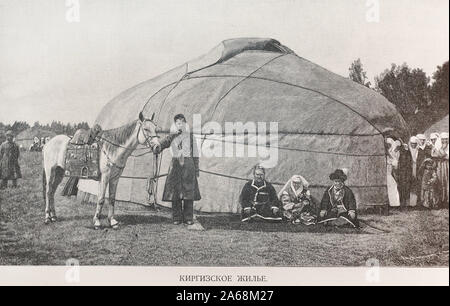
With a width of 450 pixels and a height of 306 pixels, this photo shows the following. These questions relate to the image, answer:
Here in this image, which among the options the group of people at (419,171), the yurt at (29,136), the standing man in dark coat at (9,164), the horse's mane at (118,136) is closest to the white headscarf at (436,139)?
the group of people at (419,171)

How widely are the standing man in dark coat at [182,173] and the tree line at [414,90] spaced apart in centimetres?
148

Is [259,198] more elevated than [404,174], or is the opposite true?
[404,174]

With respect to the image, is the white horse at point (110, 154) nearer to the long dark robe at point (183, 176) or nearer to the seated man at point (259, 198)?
the long dark robe at point (183, 176)

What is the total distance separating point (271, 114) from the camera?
15.1 ft

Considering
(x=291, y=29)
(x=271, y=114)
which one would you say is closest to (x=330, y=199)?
(x=271, y=114)

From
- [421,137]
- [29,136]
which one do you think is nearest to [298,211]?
[421,137]

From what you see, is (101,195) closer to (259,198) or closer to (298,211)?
(259,198)

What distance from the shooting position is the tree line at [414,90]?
4699 mm

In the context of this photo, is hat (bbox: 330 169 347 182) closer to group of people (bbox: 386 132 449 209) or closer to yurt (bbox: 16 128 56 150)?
group of people (bbox: 386 132 449 209)

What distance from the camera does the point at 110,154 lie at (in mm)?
4570

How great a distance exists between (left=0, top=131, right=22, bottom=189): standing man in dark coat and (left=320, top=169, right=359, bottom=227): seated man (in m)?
2.55

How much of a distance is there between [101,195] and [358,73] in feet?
7.69

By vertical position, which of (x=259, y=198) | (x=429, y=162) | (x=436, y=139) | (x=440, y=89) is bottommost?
(x=259, y=198)

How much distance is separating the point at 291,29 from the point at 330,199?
1440 mm
